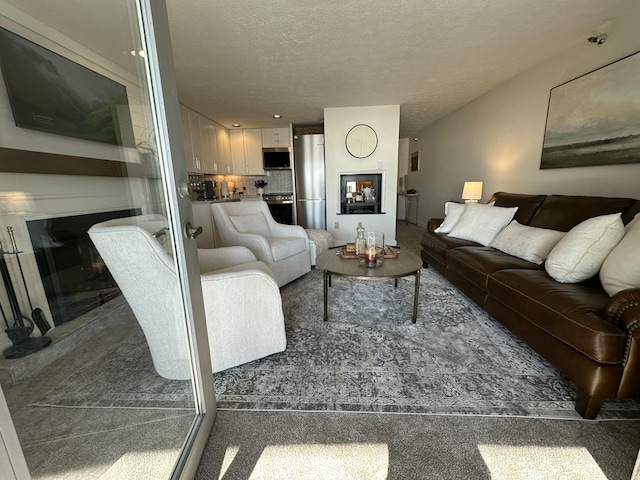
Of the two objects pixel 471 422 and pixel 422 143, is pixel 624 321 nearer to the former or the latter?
pixel 471 422

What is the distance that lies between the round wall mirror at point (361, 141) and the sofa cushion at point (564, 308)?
3.07 meters

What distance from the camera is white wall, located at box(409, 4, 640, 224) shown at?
2.08 m

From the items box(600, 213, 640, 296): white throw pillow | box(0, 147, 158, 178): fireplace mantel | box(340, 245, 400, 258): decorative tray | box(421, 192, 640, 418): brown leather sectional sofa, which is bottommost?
box(421, 192, 640, 418): brown leather sectional sofa

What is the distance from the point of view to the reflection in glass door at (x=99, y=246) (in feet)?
2.61

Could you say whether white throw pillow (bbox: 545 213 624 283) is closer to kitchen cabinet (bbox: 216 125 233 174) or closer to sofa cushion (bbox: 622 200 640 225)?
sofa cushion (bbox: 622 200 640 225)

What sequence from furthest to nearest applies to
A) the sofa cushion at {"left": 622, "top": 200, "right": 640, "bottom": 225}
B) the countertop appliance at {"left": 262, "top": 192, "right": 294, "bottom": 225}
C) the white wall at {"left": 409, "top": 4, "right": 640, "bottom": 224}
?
1. the countertop appliance at {"left": 262, "top": 192, "right": 294, "bottom": 225}
2. the white wall at {"left": 409, "top": 4, "right": 640, "bottom": 224}
3. the sofa cushion at {"left": 622, "top": 200, "right": 640, "bottom": 225}

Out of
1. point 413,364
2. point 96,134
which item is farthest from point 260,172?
point 413,364

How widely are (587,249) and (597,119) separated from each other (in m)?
1.49

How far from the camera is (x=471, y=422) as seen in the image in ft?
3.78

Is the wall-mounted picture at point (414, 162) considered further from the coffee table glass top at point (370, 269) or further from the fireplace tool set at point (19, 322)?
the fireplace tool set at point (19, 322)

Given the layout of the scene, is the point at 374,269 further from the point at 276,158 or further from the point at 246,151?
the point at 246,151

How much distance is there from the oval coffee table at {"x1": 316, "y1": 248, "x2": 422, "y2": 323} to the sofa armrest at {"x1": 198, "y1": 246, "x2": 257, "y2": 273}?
23.0 inches

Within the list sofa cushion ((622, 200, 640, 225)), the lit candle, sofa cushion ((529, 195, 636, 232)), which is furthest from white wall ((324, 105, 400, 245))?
sofa cushion ((622, 200, 640, 225))

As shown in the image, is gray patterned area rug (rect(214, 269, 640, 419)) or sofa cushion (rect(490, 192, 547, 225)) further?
sofa cushion (rect(490, 192, 547, 225))
